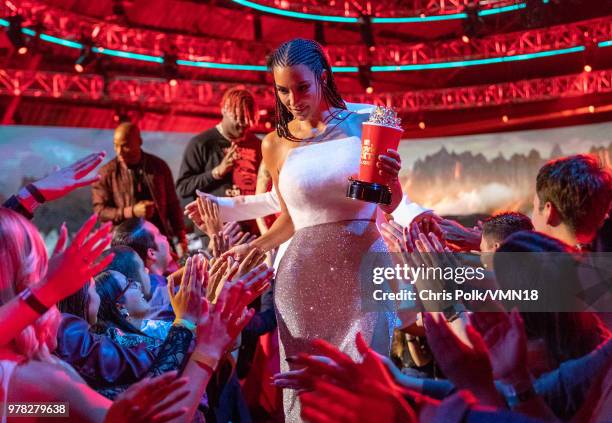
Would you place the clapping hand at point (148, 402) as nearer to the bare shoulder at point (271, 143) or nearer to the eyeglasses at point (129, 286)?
the bare shoulder at point (271, 143)

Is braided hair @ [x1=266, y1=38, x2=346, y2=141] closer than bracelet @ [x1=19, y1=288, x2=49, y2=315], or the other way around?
bracelet @ [x1=19, y1=288, x2=49, y2=315]

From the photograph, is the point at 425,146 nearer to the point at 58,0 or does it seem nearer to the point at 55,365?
the point at 58,0

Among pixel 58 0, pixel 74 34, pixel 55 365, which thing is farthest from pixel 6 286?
pixel 58 0

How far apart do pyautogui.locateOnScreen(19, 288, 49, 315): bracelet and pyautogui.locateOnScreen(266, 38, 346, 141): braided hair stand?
3.58 feet

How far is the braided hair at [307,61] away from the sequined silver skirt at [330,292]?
14.2 inches

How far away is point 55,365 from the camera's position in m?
1.69

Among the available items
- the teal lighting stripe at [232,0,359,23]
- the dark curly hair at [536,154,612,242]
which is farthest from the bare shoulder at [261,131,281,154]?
the teal lighting stripe at [232,0,359,23]

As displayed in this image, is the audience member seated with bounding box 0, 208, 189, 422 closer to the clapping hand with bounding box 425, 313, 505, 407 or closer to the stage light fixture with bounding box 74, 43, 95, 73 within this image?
the clapping hand with bounding box 425, 313, 505, 407

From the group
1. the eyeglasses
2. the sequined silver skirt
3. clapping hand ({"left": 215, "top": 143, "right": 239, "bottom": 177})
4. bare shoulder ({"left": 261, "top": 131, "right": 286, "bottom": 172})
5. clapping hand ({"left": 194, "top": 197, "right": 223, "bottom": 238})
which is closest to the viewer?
the sequined silver skirt

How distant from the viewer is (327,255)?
2.36 metres

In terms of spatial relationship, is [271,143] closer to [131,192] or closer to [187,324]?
[187,324]

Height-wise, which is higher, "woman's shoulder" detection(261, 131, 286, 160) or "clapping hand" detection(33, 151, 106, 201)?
"woman's shoulder" detection(261, 131, 286, 160)

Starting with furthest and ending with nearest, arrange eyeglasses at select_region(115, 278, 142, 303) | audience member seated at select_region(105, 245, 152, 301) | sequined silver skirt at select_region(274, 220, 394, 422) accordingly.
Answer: audience member seated at select_region(105, 245, 152, 301), eyeglasses at select_region(115, 278, 142, 303), sequined silver skirt at select_region(274, 220, 394, 422)

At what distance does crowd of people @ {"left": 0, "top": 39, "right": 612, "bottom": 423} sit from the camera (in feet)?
4.84
